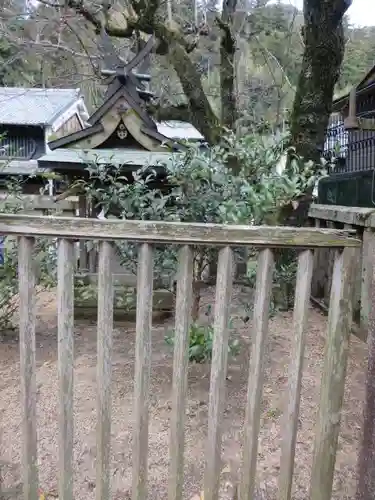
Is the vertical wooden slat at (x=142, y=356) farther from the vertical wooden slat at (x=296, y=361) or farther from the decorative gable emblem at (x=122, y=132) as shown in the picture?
the decorative gable emblem at (x=122, y=132)

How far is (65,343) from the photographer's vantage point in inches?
60.7

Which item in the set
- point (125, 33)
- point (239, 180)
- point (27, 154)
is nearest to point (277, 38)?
point (125, 33)

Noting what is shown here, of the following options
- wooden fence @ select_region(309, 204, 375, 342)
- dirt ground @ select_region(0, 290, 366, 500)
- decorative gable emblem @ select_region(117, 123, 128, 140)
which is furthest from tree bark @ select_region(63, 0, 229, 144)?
dirt ground @ select_region(0, 290, 366, 500)

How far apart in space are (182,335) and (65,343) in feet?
1.38

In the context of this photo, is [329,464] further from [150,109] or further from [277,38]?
[277,38]

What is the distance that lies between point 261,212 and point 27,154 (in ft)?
43.5

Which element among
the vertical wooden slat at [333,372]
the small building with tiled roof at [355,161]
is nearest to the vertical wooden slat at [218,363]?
the vertical wooden slat at [333,372]

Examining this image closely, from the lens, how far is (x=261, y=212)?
256cm

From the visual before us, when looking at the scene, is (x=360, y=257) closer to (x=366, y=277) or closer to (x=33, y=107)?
(x=366, y=277)

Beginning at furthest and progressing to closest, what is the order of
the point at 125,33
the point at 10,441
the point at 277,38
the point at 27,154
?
1. the point at 27,154
2. the point at 277,38
3. the point at 125,33
4. the point at 10,441

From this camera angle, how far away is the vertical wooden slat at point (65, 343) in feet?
4.96

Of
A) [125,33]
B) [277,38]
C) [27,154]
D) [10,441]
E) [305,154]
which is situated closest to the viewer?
[10,441]

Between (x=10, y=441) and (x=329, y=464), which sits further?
(x=10, y=441)

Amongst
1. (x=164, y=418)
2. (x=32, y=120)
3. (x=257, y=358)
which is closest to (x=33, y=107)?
(x=32, y=120)
